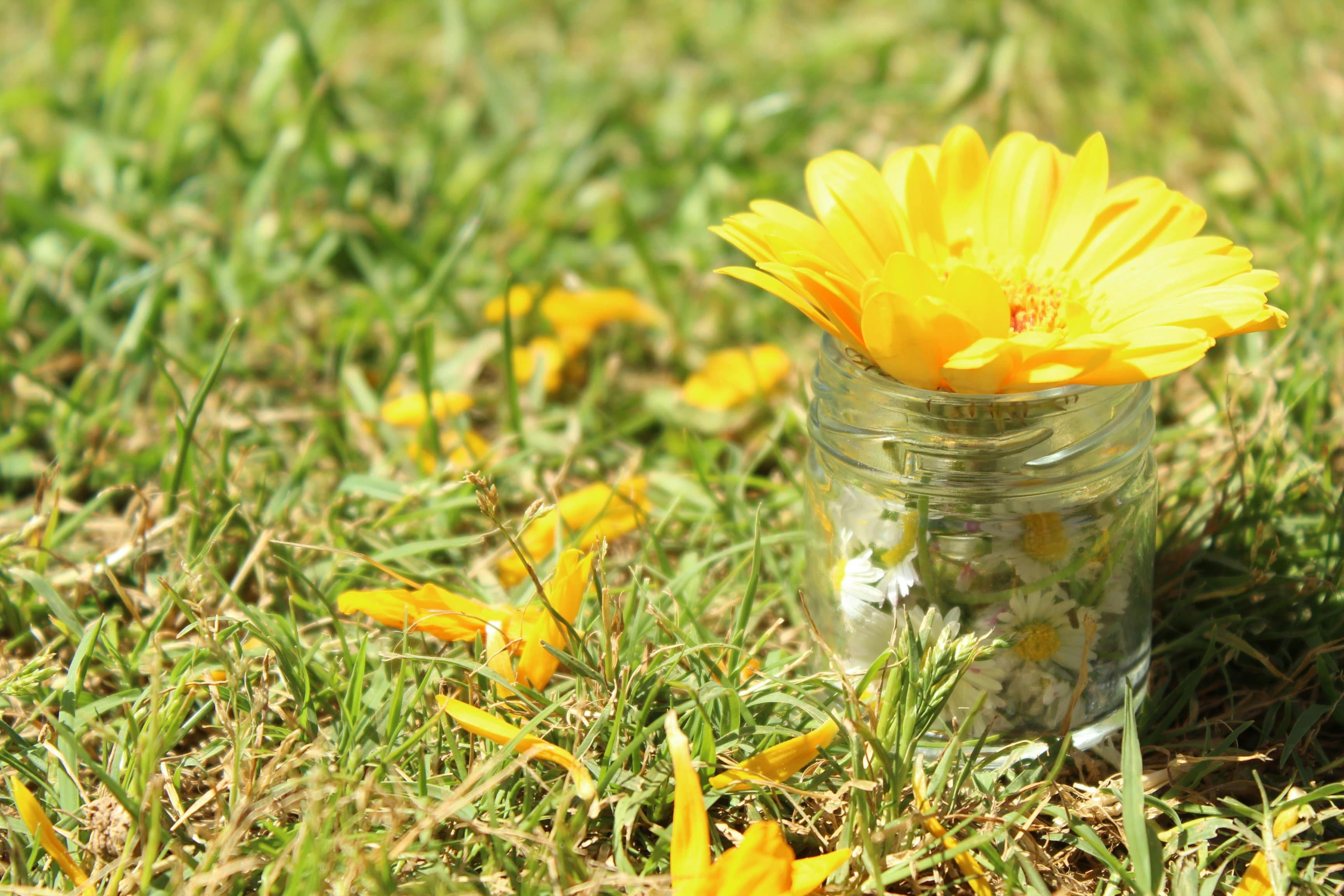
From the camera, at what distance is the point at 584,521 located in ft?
6.57

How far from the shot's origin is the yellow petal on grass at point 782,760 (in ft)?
4.74

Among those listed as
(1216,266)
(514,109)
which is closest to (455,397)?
(514,109)

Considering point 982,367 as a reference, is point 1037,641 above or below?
below

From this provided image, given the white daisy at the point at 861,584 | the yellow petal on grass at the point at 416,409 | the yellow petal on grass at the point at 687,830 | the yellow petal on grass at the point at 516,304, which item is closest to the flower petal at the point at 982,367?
the white daisy at the point at 861,584

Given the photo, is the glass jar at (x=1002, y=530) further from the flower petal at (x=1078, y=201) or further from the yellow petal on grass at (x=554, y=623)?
the yellow petal on grass at (x=554, y=623)

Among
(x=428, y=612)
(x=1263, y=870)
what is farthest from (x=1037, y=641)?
(x=428, y=612)

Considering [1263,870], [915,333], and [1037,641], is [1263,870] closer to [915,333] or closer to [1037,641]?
[1037,641]

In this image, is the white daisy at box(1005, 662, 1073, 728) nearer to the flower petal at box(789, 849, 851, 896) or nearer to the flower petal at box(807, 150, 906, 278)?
the flower petal at box(789, 849, 851, 896)

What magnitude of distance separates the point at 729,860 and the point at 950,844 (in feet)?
0.95

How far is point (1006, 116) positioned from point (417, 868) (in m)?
2.27

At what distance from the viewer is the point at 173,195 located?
2871 millimetres

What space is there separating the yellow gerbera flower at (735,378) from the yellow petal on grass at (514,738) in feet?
3.33

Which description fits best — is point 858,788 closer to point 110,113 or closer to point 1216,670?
point 1216,670

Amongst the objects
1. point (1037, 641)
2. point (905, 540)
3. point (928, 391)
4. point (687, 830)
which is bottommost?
point (687, 830)
